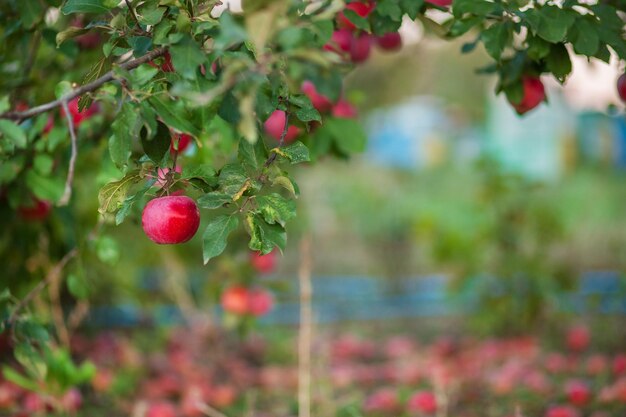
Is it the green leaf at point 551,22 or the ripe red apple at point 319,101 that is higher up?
the green leaf at point 551,22

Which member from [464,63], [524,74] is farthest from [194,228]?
[464,63]

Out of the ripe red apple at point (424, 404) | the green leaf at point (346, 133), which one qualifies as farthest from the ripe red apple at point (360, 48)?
the ripe red apple at point (424, 404)

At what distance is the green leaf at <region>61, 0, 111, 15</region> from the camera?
1055 mm

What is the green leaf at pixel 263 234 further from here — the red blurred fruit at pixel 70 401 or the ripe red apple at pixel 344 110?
the red blurred fruit at pixel 70 401

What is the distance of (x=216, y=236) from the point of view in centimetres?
96

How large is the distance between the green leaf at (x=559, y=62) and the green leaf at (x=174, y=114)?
633 millimetres

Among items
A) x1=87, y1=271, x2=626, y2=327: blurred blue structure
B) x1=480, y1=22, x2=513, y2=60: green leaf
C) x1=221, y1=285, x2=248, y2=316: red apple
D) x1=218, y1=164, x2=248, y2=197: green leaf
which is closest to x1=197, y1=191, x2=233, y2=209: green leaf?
x1=218, y1=164, x2=248, y2=197: green leaf

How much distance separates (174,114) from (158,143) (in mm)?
78

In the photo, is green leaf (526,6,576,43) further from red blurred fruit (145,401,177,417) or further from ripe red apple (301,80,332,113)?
red blurred fruit (145,401,177,417)

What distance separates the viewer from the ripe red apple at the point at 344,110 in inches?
74.5

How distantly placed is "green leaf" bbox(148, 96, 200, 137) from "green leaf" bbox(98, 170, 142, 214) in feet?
0.45

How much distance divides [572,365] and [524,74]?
167 cm

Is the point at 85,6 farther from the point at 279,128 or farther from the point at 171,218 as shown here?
the point at 279,128

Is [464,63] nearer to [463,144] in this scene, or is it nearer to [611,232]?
[463,144]
